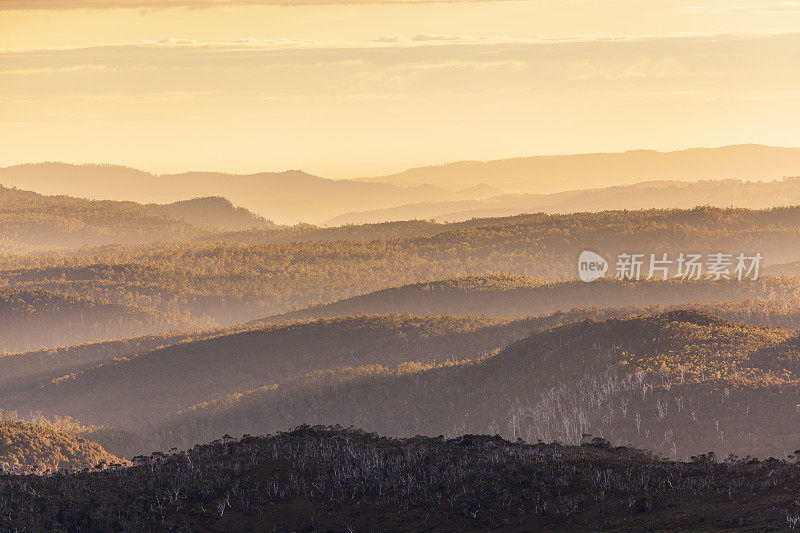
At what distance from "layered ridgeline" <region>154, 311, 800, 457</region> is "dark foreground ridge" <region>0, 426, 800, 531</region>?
2001 centimetres

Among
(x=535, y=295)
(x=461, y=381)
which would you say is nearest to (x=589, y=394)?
(x=461, y=381)

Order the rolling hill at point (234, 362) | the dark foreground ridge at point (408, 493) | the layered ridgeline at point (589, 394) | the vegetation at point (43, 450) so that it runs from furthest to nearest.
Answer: the rolling hill at point (234, 362), the layered ridgeline at point (589, 394), the vegetation at point (43, 450), the dark foreground ridge at point (408, 493)

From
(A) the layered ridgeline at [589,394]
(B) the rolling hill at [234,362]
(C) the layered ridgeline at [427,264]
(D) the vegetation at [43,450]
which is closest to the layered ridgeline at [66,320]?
(C) the layered ridgeline at [427,264]

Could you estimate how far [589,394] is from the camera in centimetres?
5766

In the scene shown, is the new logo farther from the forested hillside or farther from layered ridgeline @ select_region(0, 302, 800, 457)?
layered ridgeline @ select_region(0, 302, 800, 457)

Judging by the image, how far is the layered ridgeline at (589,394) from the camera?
1940 inches

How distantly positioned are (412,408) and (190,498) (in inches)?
1617

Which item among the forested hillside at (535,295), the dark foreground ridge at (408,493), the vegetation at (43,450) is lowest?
the vegetation at (43,450)

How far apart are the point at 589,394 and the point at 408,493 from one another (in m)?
33.7

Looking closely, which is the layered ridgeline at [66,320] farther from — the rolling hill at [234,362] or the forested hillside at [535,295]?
the rolling hill at [234,362]

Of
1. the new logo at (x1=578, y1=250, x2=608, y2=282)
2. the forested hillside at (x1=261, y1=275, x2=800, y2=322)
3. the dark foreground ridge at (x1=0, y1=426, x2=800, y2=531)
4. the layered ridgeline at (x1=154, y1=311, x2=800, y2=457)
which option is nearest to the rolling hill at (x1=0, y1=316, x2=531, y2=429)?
the layered ridgeline at (x1=154, y1=311, x2=800, y2=457)

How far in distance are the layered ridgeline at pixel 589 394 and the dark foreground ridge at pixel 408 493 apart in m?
20.0

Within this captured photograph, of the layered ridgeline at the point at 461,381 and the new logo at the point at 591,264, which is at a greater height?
the new logo at the point at 591,264

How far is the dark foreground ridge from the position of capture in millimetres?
23125
